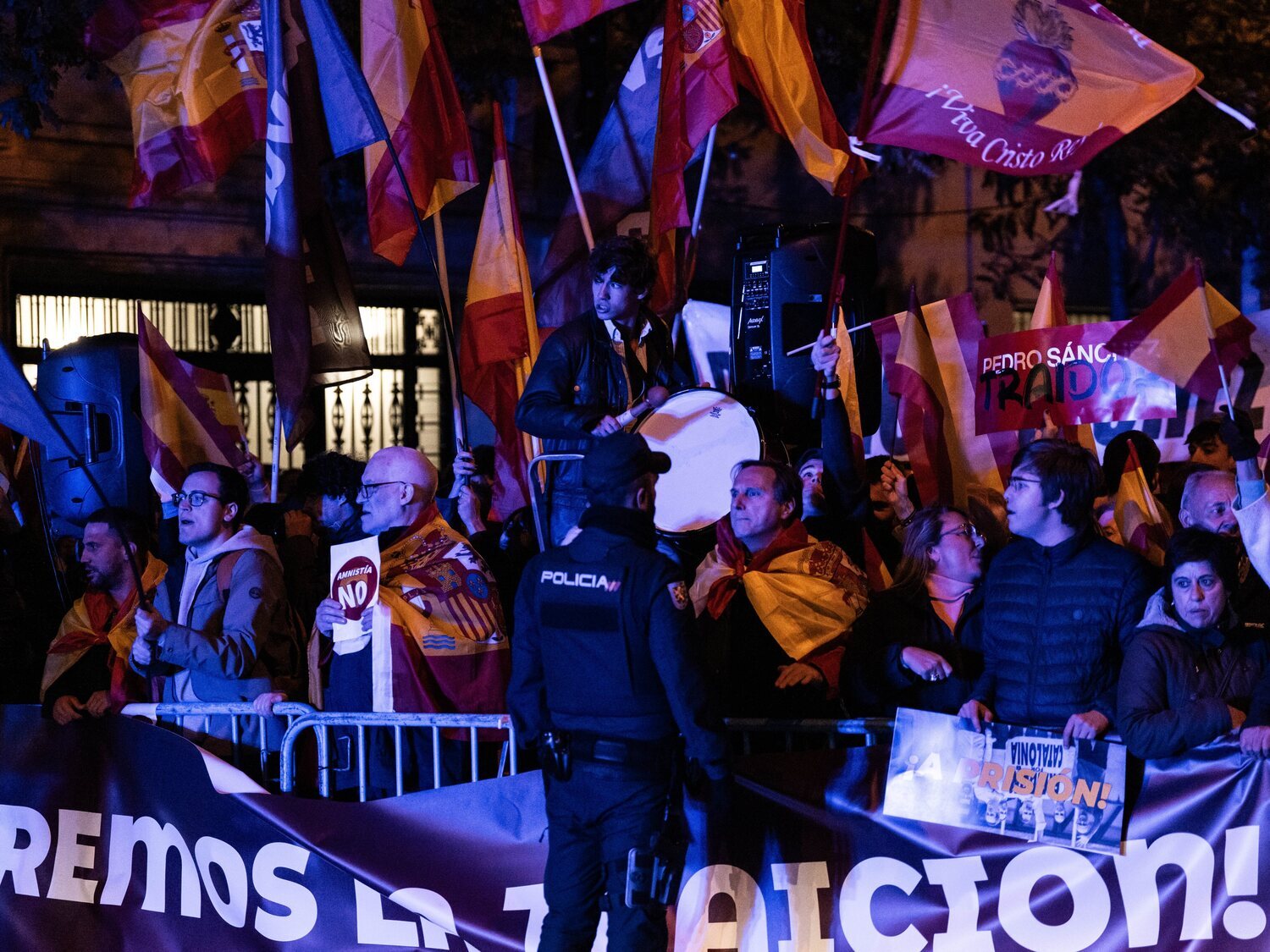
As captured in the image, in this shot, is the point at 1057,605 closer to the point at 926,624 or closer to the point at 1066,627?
the point at 1066,627

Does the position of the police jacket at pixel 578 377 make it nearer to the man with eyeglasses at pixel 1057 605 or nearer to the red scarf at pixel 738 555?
the red scarf at pixel 738 555

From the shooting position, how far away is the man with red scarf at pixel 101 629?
6930 mm

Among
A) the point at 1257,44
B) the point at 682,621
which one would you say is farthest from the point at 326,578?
the point at 1257,44

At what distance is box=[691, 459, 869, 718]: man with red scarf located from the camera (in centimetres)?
630

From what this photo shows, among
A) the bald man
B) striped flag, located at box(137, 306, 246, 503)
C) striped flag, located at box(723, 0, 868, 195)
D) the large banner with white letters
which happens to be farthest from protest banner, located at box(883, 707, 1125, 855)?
striped flag, located at box(137, 306, 246, 503)

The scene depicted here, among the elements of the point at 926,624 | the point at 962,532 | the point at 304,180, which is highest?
the point at 304,180

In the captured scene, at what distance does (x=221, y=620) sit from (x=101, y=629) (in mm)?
749

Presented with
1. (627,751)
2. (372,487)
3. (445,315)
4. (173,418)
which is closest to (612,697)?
(627,751)

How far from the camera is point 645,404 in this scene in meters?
6.46

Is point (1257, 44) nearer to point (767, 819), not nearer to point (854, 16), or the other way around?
point (854, 16)

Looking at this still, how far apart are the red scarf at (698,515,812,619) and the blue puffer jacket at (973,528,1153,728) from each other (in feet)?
3.50

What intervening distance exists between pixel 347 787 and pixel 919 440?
11.5ft

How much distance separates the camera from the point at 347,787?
6.29 metres

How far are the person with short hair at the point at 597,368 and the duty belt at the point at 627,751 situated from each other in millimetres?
1525
